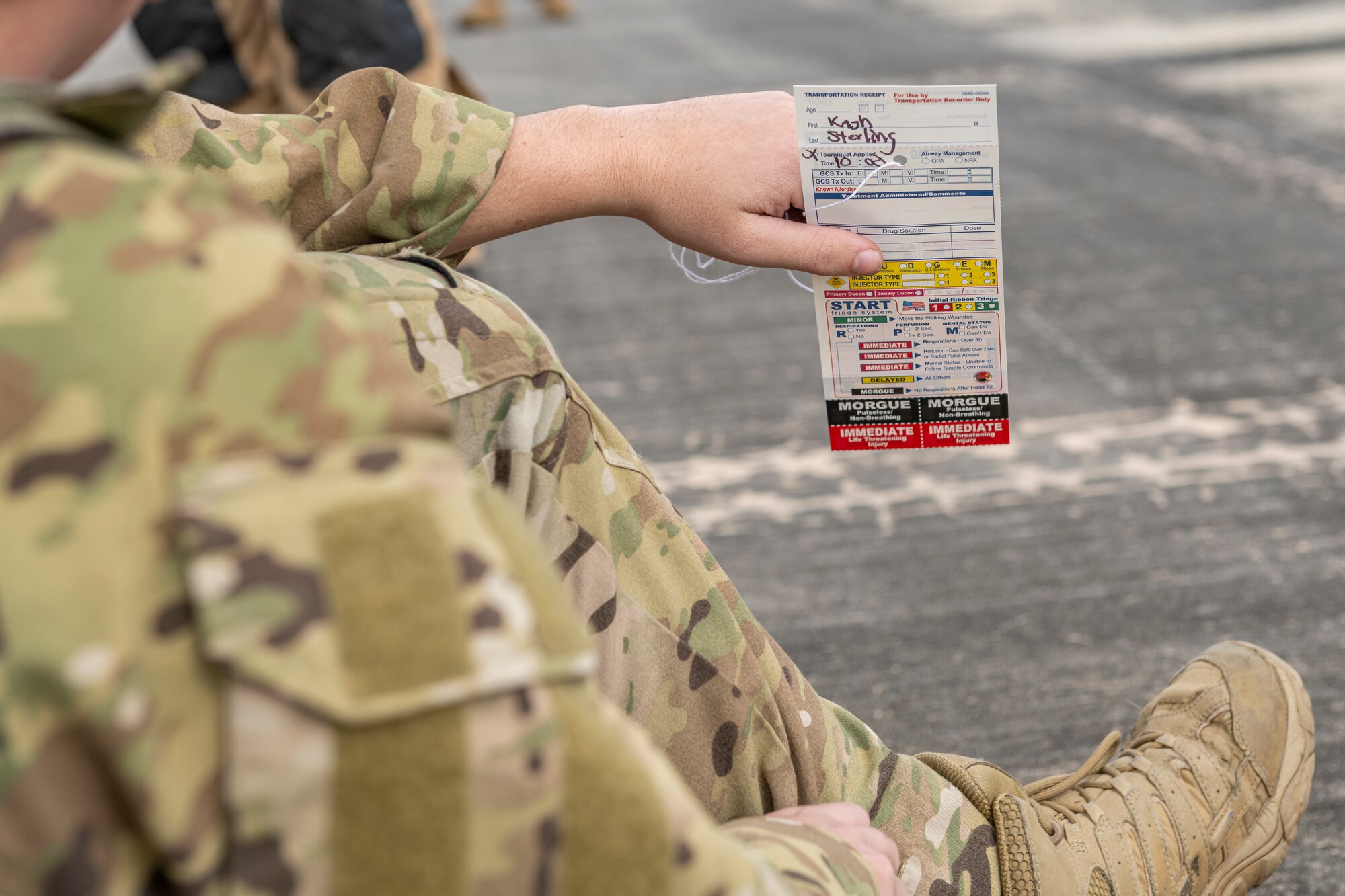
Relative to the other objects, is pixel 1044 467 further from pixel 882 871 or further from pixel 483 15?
pixel 483 15

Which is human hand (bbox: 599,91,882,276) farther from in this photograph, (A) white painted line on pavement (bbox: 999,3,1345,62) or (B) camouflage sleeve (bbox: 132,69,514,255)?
(A) white painted line on pavement (bbox: 999,3,1345,62)

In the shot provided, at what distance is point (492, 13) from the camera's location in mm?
6953

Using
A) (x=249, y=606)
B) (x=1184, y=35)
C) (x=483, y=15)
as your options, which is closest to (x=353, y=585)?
(x=249, y=606)

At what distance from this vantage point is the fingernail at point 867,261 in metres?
0.83

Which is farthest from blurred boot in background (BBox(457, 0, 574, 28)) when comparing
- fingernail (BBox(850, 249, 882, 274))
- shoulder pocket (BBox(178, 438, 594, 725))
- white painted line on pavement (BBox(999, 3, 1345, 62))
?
shoulder pocket (BBox(178, 438, 594, 725))

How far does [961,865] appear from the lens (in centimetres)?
77

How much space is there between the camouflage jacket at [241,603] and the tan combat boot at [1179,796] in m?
0.44

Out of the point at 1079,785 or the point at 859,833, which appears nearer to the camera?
the point at 859,833

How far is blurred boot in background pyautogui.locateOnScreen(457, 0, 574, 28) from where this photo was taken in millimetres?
6922

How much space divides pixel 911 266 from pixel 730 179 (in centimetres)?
13

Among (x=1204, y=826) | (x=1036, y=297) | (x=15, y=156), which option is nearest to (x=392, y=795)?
(x=15, y=156)

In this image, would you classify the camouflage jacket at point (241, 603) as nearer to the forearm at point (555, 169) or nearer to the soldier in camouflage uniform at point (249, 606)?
the soldier in camouflage uniform at point (249, 606)

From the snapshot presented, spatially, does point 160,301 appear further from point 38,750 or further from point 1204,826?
point 1204,826

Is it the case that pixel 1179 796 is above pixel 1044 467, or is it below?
below
